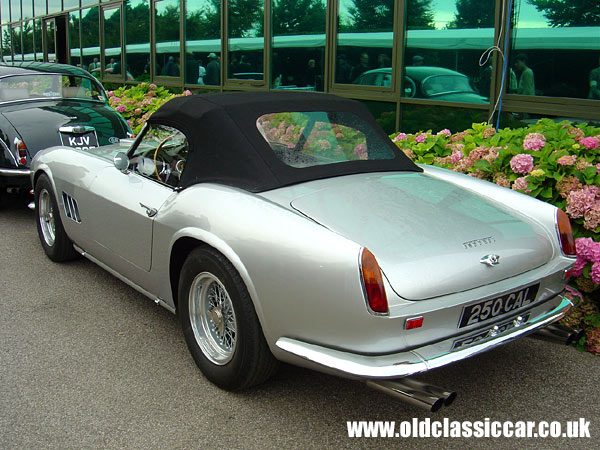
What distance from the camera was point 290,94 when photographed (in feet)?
13.6

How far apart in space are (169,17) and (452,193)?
35.4ft

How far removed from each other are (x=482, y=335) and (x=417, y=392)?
50cm

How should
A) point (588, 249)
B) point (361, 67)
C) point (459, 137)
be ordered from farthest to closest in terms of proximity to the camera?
point (361, 67) < point (459, 137) < point (588, 249)

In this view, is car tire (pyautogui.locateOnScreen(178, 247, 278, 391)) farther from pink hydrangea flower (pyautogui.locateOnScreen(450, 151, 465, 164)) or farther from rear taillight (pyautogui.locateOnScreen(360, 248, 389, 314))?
pink hydrangea flower (pyautogui.locateOnScreen(450, 151, 465, 164))

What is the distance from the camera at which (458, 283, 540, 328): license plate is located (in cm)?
288

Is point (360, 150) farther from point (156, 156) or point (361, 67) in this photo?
point (361, 67)

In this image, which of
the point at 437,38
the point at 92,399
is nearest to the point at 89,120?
the point at 437,38

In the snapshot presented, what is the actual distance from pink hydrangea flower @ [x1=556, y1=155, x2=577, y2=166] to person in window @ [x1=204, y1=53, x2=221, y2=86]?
27.3ft

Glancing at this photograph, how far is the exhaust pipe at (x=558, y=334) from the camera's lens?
342 cm

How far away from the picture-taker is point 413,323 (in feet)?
8.91

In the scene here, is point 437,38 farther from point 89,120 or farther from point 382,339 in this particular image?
point 382,339

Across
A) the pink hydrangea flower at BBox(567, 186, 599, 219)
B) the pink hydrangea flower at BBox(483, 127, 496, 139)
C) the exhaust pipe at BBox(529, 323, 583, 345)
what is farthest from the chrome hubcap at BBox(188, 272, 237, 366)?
the pink hydrangea flower at BBox(483, 127, 496, 139)

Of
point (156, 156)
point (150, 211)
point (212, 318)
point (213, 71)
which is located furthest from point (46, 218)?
point (213, 71)

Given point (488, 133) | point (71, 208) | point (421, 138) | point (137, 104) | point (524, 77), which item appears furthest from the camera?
point (137, 104)
